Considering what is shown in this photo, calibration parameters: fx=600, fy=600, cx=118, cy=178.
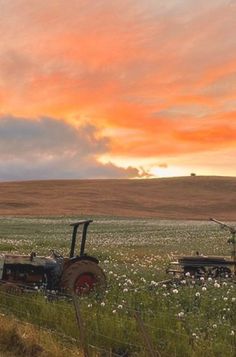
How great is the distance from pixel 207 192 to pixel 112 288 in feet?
418

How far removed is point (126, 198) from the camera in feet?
430

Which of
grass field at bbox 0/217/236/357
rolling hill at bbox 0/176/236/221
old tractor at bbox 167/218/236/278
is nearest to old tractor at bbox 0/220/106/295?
grass field at bbox 0/217/236/357

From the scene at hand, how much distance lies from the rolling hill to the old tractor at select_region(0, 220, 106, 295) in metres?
79.0

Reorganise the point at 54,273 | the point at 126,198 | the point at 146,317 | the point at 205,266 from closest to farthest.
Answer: the point at 146,317
the point at 54,273
the point at 205,266
the point at 126,198

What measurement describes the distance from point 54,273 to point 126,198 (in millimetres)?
114742

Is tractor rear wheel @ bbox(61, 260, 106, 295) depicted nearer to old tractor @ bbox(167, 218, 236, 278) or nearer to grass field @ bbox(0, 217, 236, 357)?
grass field @ bbox(0, 217, 236, 357)

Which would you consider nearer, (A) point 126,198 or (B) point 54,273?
(B) point 54,273

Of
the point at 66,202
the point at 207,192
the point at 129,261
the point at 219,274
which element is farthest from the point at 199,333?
the point at 207,192

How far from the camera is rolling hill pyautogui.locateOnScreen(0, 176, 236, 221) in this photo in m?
110

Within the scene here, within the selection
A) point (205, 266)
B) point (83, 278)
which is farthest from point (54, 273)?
point (205, 266)

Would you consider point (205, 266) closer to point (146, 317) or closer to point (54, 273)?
point (54, 273)

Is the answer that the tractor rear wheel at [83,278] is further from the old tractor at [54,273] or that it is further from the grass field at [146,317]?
the grass field at [146,317]

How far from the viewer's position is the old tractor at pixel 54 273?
52.4ft

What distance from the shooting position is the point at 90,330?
39.2 ft
